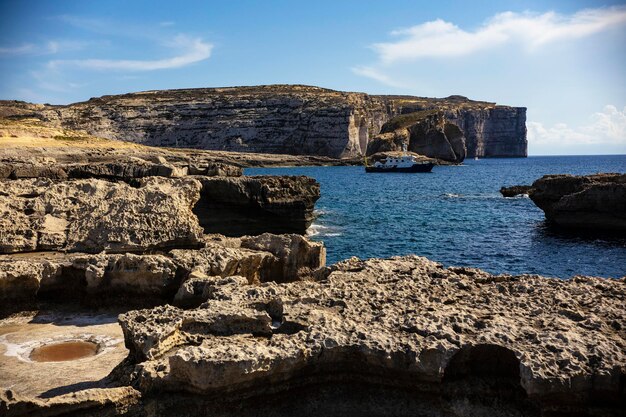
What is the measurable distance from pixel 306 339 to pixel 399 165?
339 feet

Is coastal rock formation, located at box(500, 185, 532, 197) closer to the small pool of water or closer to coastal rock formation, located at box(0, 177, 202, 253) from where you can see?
coastal rock formation, located at box(0, 177, 202, 253)

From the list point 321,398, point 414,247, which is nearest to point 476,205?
point 414,247

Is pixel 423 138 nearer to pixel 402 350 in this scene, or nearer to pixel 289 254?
pixel 289 254

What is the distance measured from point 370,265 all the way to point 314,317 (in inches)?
114

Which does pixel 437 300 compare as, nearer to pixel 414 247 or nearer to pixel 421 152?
pixel 414 247

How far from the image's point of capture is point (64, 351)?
10.8 metres

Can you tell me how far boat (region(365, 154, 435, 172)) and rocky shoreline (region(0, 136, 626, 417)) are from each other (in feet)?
311

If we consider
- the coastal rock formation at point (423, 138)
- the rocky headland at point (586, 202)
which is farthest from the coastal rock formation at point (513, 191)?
the coastal rock formation at point (423, 138)

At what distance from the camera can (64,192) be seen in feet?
54.0

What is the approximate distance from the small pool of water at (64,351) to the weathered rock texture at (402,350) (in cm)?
196

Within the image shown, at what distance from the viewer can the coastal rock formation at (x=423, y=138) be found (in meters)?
128

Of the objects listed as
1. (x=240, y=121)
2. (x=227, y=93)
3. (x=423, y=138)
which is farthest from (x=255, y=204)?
(x=227, y=93)

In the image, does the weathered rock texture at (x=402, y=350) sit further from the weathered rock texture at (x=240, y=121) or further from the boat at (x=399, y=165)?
the weathered rock texture at (x=240, y=121)

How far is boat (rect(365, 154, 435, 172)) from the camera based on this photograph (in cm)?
10725
